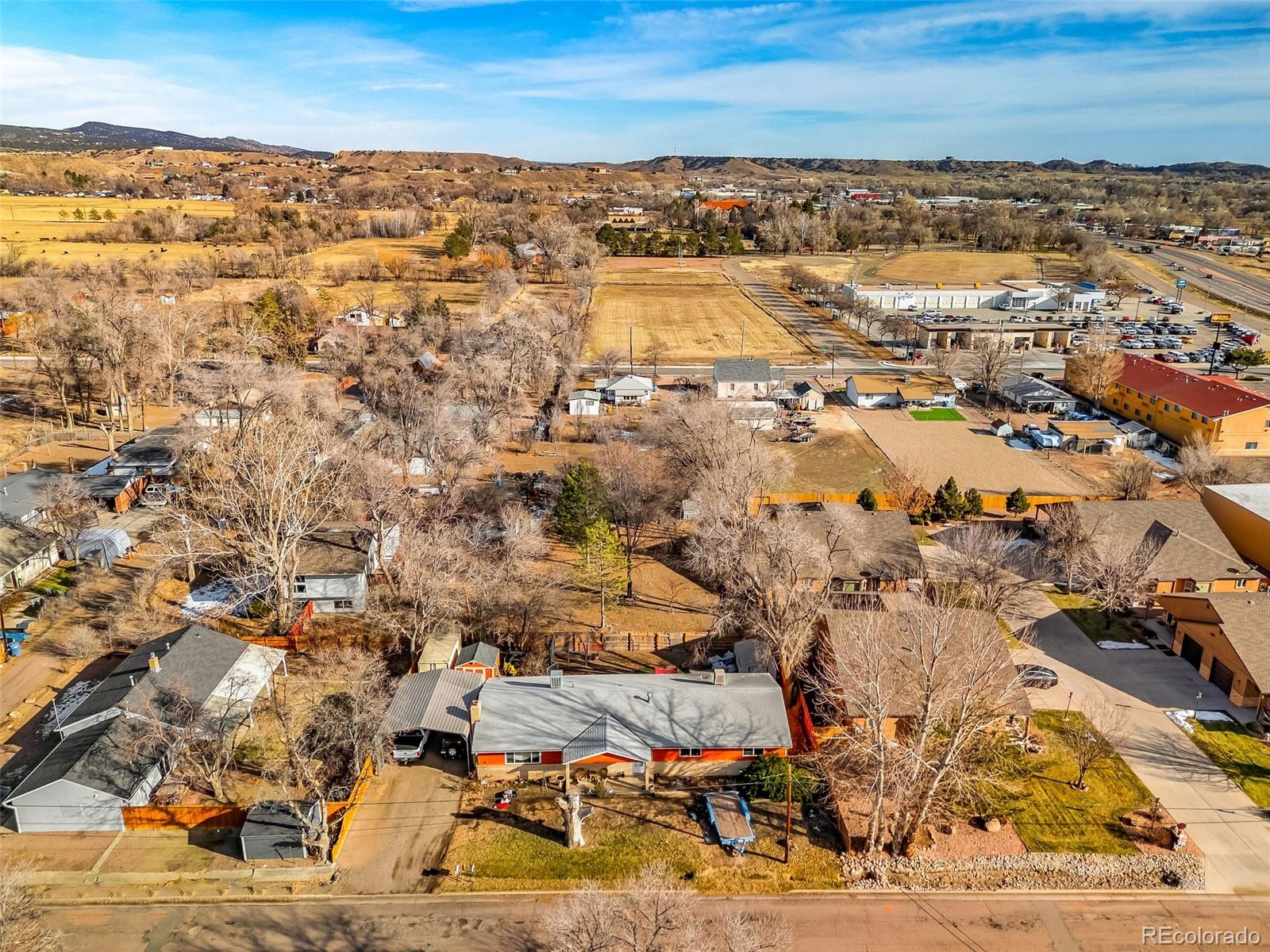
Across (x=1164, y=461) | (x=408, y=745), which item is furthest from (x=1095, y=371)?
(x=408, y=745)

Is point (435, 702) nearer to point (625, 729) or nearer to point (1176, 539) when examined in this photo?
point (625, 729)

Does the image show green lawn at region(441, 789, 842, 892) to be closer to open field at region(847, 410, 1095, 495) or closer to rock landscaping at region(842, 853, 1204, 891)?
rock landscaping at region(842, 853, 1204, 891)

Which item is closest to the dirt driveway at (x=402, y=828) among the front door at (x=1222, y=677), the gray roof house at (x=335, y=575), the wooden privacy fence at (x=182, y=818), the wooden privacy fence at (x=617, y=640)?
the wooden privacy fence at (x=182, y=818)

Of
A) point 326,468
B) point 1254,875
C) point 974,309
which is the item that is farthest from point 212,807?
point 974,309

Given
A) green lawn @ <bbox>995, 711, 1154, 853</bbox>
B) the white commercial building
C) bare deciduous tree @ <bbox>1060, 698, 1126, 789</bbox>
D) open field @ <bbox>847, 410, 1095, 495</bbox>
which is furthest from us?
the white commercial building

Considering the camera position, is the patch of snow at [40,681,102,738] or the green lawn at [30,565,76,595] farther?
the green lawn at [30,565,76,595]

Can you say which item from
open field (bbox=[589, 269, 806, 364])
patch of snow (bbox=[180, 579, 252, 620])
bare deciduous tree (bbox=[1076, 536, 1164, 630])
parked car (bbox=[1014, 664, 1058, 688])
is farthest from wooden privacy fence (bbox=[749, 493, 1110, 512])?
open field (bbox=[589, 269, 806, 364])
